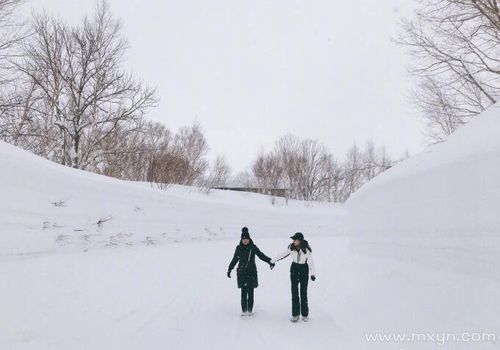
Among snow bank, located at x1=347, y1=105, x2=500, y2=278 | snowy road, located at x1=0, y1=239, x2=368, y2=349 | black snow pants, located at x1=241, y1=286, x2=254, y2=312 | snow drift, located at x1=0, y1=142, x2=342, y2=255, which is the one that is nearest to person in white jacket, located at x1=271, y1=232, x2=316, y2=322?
snowy road, located at x1=0, y1=239, x2=368, y2=349

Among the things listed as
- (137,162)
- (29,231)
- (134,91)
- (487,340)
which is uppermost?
(134,91)

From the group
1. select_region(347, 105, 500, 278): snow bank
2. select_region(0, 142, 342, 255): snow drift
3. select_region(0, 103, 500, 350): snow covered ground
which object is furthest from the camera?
select_region(0, 142, 342, 255): snow drift

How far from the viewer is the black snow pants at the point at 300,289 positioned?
6422 millimetres

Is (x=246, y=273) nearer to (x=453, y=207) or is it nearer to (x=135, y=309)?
(x=135, y=309)

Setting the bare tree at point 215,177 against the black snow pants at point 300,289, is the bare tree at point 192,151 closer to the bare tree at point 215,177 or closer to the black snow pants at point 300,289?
the bare tree at point 215,177

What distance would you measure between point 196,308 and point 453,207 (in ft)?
16.0

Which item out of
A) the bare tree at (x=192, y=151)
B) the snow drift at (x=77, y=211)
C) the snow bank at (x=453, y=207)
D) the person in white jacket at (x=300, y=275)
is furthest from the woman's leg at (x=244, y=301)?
the bare tree at (x=192, y=151)

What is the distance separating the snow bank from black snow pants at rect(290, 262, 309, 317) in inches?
78.3

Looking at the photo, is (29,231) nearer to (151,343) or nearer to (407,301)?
(151,343)

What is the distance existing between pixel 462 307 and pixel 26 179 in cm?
868

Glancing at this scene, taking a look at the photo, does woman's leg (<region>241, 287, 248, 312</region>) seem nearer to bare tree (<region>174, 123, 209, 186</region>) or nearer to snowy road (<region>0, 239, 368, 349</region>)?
snowy road (<region>0, 239, 368, 349</region>)

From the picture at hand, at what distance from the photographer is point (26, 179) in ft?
26.8

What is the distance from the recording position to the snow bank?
466cm

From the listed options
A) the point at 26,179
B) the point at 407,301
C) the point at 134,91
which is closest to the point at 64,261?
the point at 26,179
